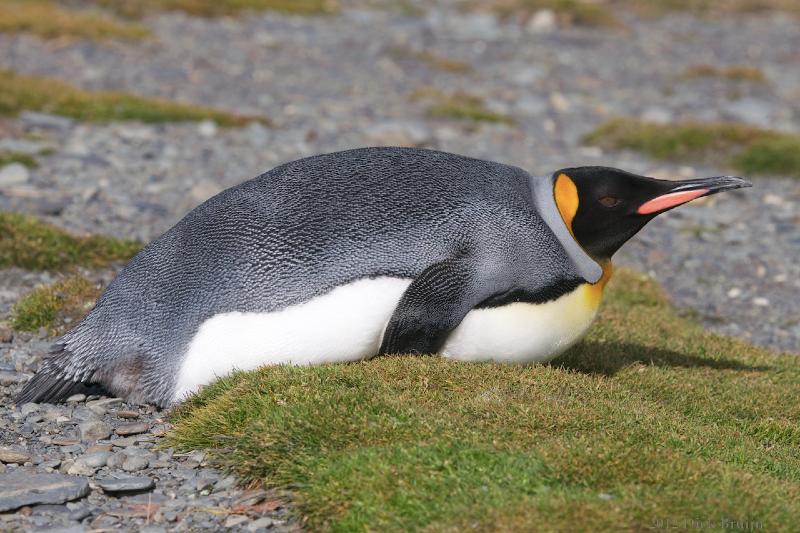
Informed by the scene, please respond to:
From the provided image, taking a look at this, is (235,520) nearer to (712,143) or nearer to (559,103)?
(712,143)

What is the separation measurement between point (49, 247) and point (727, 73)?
20966mm

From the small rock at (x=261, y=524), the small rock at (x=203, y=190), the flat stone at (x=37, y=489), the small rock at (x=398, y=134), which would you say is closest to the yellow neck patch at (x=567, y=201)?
the small rock at (x=261, y=524)

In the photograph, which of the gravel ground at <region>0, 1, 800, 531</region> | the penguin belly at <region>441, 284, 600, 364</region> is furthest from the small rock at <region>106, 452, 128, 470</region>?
the penguin belly at <region>441, 284, 600, 364</region>

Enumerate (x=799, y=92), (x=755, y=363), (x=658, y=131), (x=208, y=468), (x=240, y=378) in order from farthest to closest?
(x=799, y=92) < (x=658, y=131) < (x=755, y=363) < (x=240, y=378) < (x=208, y=468)

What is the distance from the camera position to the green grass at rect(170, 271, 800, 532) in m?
5.02

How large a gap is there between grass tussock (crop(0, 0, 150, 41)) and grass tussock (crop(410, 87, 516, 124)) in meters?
6.87

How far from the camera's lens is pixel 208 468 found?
5883 mm

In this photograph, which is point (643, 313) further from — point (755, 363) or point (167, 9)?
point (167, 9)

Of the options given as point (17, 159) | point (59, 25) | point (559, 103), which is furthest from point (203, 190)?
point (59, 25)

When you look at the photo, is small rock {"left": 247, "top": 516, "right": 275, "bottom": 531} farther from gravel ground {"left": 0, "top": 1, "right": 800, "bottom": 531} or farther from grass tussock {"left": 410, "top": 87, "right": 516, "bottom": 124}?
grass tussock {"left": 410, "top": 87, "right": 516, "bottom": 124}

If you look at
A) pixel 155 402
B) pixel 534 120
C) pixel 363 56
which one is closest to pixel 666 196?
pixel 155 402

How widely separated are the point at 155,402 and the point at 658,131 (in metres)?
14.2

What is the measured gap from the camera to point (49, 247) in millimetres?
9672

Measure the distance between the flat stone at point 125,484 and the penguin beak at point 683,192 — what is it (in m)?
3.28
